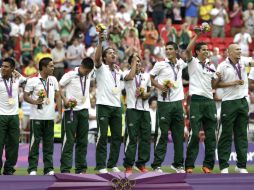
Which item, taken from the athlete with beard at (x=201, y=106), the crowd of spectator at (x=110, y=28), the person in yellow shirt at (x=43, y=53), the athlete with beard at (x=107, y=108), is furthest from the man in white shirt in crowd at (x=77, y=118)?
the person in yellow shirt at (x=43, y=53)

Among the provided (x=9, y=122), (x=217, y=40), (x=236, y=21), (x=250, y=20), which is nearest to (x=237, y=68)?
(x=9, y=122)

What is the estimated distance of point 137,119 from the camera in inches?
712

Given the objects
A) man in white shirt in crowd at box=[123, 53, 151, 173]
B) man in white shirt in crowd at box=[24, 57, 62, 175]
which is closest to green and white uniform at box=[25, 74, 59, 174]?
man in white shirt in crowd at box=[24, 57, 62, 175]

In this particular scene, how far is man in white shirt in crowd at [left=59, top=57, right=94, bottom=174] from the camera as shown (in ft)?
58.1

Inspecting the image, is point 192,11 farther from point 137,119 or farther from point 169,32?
point 137,119

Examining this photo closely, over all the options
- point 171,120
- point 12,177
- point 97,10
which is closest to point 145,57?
point 97,10

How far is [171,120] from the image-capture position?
17.8m

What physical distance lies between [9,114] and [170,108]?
2.78 metres

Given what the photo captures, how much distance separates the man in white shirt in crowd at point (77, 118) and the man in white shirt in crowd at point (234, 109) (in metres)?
2.35

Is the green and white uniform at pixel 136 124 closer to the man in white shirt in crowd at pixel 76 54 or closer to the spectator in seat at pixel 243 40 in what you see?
the man in white shirt in crowd at pixel 76 54

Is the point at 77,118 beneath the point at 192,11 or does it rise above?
beneath

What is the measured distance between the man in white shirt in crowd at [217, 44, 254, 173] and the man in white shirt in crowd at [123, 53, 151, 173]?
4.82ft

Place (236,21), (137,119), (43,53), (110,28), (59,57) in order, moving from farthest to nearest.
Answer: (236,21) → (110,28) → (43,53) → (59,57) → (137,119)

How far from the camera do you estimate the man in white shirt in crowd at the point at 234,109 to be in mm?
17281
